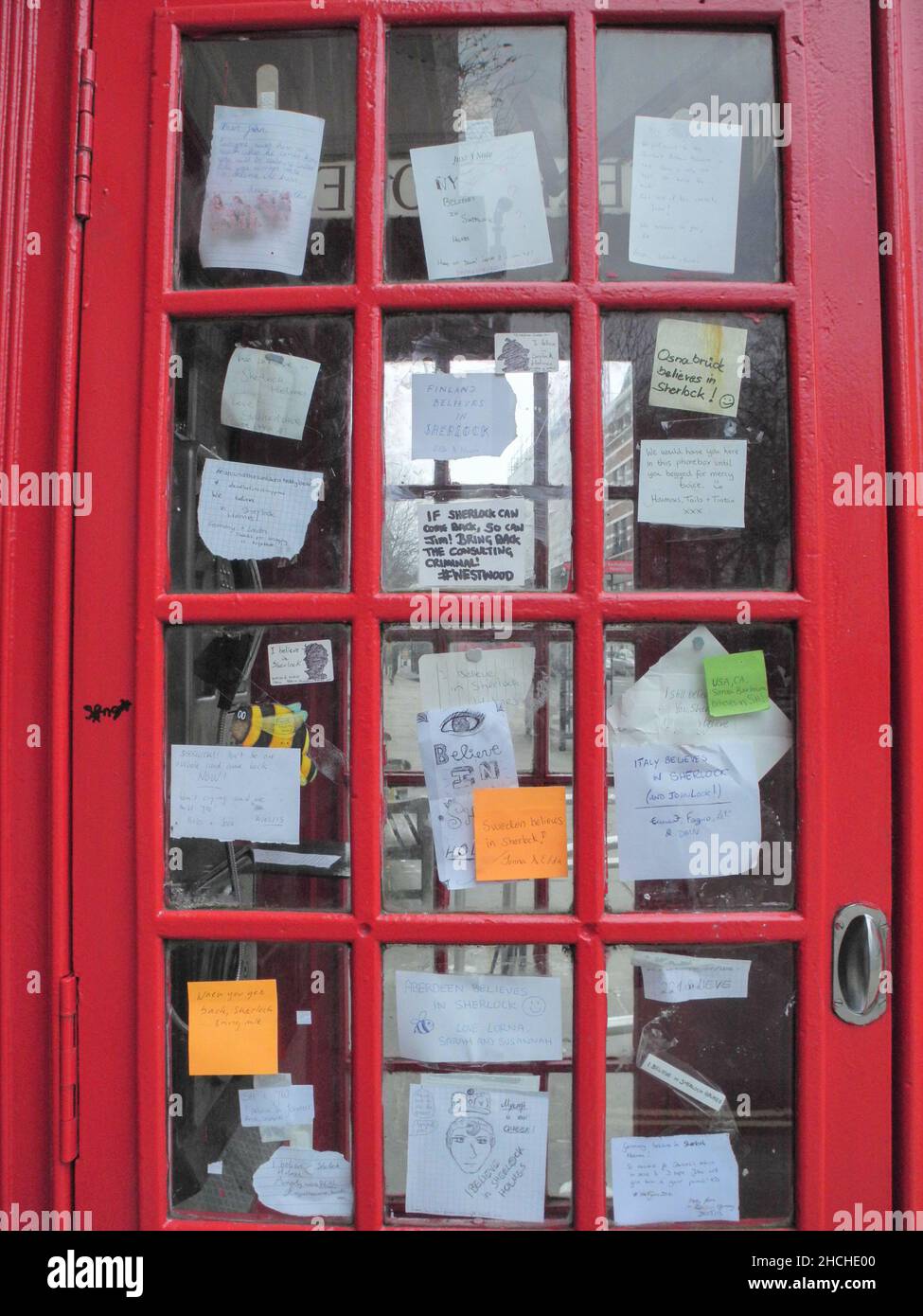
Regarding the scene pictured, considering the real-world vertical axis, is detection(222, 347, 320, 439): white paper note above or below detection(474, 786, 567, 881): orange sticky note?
above

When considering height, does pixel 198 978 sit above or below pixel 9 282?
below

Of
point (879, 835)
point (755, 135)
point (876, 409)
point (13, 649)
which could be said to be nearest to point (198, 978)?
point (13, 649)

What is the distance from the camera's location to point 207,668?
1.26m

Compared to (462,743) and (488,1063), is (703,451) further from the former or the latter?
(488,1063)

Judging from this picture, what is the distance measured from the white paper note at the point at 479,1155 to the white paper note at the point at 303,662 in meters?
0.69

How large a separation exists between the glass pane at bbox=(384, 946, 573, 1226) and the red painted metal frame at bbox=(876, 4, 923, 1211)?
0.53 m

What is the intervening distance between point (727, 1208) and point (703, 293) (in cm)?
147

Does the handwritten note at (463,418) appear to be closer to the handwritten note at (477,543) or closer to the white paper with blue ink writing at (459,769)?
the handwritten note at (477,543)

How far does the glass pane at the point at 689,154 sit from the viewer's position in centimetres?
124

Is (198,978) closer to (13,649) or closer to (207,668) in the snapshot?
(207,668)

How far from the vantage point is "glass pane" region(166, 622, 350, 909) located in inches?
48.8

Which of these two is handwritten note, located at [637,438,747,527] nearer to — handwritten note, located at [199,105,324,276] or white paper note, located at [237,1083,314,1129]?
handwritten note, located at [199,105,324,276]

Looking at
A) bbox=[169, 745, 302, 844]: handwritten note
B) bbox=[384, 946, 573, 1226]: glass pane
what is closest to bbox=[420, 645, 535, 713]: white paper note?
bbox=[169, 745, 302, 844]: handwritten note

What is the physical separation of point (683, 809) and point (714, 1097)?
0.48 meters
